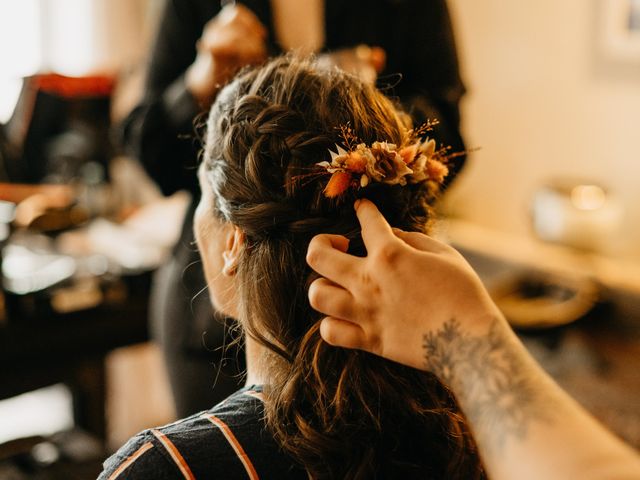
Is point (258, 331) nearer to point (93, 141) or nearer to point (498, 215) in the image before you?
point (93, 141)

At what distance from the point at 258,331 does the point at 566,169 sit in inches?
105

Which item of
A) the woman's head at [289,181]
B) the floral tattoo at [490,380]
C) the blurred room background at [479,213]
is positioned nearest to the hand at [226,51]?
the woman's head at [289,181]

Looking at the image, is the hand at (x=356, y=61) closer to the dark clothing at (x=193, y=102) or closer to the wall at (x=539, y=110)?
the dark clothing at (x=193, y=102)

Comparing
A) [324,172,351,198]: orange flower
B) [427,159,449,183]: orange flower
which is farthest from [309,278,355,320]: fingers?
[427,159,449,183]: orange flower

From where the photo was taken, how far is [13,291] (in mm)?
1772

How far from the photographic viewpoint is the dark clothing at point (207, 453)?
0.72 metres

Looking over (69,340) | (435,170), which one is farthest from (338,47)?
(69,340)

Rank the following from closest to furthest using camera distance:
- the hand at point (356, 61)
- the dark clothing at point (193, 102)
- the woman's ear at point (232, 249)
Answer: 1. the woman's ear at point (232, 249)
2. the hand at point (356, 61)
3. the dark clothing at point (193, 102)

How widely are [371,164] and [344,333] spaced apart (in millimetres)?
200

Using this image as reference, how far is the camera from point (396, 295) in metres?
0.59

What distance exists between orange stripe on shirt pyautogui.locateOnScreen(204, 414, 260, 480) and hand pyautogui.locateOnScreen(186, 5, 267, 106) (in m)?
0.55

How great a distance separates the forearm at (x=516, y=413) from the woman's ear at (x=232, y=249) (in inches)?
12.9

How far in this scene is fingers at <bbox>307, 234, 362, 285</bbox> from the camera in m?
0.64

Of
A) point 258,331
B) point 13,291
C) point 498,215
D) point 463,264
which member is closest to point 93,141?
point 13,291
